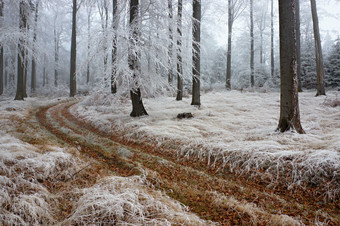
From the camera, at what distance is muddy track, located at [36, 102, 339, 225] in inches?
94.2

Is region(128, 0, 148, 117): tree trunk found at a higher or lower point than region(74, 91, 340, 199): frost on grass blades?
higher

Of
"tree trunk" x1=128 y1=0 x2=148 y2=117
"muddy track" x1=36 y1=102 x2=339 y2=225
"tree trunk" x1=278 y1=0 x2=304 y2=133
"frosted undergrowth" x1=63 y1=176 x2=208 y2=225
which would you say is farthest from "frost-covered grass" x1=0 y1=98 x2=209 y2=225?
"tree trunk" x1=128 y1=0 x2=148 y2=117

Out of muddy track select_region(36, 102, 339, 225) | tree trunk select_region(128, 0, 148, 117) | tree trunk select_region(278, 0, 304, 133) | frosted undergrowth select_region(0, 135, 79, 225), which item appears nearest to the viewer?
frosted undergrowth select_region(0, 135, 79, 225)

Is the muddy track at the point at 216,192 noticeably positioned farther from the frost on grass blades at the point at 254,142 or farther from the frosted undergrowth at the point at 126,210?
the frosted undergrowth at the point at 126,210

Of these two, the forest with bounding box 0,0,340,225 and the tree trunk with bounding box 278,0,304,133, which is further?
the tree trunk with bounding box 278,0,304,133

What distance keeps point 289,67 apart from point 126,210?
511cm

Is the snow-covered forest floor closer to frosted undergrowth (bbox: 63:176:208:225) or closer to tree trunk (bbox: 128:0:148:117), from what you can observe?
frosted undergrowth (bbox: 63:176:208:225)

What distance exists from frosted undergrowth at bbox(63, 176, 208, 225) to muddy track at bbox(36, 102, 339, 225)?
0.40 m

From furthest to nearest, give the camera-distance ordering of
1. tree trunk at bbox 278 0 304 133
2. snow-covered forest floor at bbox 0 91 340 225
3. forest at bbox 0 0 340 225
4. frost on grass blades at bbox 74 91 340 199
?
tree trunk at bbox 278 0 304 133 < frost on grass blades at bbox 74 91 340 199 < forest at bbox 0 0 340 225 < snow-covered forest floor at bbox 0 91 340 225

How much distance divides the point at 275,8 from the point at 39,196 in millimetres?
23264

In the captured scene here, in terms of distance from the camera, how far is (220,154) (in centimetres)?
432

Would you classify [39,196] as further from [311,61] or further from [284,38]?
[311,61]

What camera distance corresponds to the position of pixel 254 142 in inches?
174

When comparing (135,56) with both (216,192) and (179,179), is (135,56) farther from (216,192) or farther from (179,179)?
(216,192)
